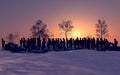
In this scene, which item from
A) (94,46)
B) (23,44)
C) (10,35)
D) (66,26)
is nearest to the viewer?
(94,46)

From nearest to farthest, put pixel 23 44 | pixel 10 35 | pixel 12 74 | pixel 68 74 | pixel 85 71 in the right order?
pixel 12 74 < pixel 68 74 < pixel 85 71 < pixel 23 44 < pixel 10 35

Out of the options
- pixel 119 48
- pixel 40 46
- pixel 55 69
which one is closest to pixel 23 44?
pixel 40 46

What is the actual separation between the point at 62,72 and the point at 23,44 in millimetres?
27014

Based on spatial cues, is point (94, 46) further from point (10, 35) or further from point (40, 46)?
point (10, 35)

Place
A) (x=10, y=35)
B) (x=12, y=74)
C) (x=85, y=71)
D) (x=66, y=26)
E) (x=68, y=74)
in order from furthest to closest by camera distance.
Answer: (x=10, y=35), (x=66, y=26), (x=85, y=71), (x=68, y=74), (x=12, y=74)

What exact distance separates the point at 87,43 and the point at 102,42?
6.31 feet

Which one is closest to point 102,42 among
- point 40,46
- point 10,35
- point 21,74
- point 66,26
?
point 40,46

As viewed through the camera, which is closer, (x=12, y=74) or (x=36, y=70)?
(x=12, y=74)

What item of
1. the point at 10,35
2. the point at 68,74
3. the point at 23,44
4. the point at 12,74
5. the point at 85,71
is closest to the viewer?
the point at 12,74

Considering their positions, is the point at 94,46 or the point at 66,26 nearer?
the point at 94,46

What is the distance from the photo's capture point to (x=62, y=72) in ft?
43.2

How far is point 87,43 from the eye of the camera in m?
37.4

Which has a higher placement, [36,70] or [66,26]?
[66,26]

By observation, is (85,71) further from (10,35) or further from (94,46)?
(10,35)
